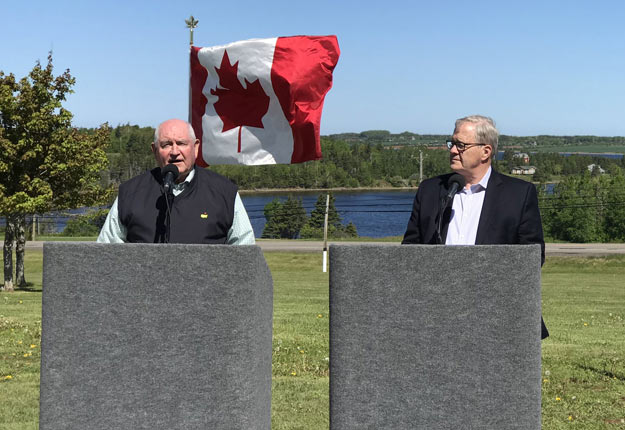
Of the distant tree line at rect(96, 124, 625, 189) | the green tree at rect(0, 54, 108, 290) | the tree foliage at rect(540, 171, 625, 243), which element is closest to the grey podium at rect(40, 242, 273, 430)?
the green tree at rect(0, 54, 108, 290)

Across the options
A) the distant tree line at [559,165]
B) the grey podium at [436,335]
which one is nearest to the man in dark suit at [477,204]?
the grey podium at [436,335]

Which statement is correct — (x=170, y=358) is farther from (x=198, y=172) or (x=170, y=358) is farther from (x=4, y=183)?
(x=4, y=183)

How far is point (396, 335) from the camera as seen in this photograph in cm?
344

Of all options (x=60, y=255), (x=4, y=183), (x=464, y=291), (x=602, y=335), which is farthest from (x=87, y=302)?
(x=4, y=183)

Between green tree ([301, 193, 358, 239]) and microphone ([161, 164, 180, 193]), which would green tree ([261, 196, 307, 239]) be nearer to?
green tree ([301, 193, 358, 239])

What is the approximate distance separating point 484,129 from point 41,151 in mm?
23742

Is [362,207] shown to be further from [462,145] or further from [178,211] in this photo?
[178,211]

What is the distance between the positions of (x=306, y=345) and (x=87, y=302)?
7.41 m

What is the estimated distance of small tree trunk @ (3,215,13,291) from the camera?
90.6 feet

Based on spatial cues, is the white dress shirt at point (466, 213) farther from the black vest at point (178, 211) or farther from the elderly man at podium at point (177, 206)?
the black vest at point (178, 211)

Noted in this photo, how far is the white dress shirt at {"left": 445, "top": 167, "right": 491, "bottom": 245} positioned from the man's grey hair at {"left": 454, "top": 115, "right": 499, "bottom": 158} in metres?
0.18

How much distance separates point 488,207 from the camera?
476 centimetres

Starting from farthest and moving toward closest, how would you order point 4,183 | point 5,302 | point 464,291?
point 4,183 → point 5,302 → point 464,291

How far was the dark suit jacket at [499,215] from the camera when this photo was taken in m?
4.73
